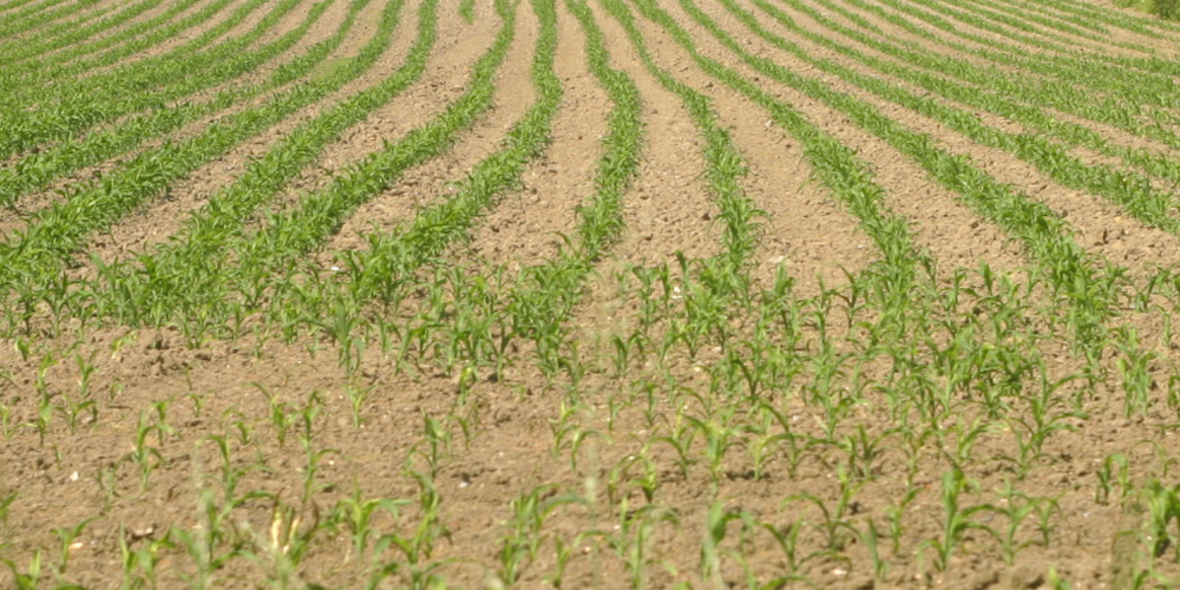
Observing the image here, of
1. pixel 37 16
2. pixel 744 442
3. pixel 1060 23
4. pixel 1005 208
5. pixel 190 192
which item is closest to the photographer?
pixel 744 442

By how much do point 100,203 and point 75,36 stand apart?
1849cm

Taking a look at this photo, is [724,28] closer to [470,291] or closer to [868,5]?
[868,5]

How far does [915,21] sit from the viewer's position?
3181 cm

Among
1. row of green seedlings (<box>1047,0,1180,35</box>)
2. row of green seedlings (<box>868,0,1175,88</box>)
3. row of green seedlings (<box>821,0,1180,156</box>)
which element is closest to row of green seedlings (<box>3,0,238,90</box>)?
row of green seedlings (<box>821,0,1180,156</box>)

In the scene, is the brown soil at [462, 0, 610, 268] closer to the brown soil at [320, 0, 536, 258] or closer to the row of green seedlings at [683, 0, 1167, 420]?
the brown soil at [320, 0, 536, 258]

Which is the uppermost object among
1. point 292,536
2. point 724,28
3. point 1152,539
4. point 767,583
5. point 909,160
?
point 724,28

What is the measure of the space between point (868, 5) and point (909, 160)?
23.3 metres

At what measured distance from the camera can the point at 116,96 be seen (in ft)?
59.2

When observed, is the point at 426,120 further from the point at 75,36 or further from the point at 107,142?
the point at 75,36

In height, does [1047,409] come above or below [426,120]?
above

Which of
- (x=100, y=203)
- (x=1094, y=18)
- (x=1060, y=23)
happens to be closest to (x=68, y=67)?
(x=100, y=203)

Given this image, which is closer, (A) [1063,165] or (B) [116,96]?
(A) [1063,165]

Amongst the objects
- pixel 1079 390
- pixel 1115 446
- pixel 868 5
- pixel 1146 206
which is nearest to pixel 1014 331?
pixel 1079 390

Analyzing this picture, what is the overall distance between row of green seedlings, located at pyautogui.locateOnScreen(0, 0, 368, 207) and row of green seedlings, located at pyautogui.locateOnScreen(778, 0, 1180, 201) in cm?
948
